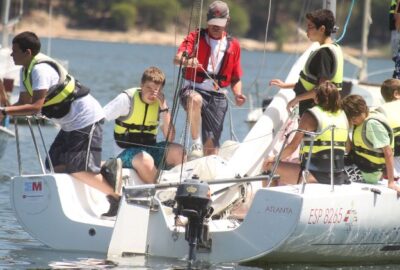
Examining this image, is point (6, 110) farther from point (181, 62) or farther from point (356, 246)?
point (356, 246)

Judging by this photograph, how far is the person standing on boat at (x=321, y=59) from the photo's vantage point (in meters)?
11.3

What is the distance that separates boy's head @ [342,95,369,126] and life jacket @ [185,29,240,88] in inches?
61.1

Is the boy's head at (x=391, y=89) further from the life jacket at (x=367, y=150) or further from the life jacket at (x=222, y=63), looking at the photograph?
the life jacket at (x=222, y=63)

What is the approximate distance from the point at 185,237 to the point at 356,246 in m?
1.53

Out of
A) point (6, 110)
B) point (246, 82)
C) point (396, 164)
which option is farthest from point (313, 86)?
point (246, 82)

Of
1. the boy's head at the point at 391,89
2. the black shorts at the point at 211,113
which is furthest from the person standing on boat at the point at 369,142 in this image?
the black shorts at the point at 211,113

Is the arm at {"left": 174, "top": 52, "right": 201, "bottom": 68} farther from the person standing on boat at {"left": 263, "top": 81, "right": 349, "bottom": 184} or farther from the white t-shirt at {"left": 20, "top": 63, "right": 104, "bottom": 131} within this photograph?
the person standing on boat at {"left": 263, "top": 81, "right": 349, "bottom": 184}

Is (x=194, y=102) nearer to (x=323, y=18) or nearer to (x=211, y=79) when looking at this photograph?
(x=211, y=79)

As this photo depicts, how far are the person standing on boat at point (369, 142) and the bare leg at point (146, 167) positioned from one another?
66.9 inches

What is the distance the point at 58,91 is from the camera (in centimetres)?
1095

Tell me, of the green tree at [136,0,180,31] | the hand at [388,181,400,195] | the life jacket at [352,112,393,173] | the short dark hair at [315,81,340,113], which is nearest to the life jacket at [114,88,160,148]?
the short dark hair at [315,81,340,113]

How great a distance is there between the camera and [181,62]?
11.1 m

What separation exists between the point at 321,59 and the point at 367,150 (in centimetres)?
88

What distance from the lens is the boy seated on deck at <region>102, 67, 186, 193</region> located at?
449 inches
